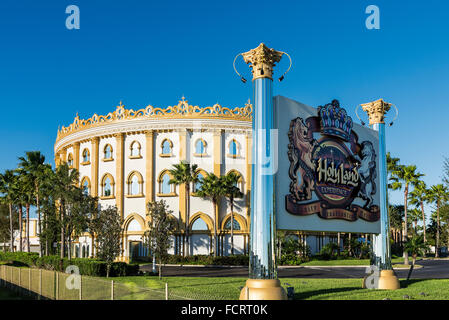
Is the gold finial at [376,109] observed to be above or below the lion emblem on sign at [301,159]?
above

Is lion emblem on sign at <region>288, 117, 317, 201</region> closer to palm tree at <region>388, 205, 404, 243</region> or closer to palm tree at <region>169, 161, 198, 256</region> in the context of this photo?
palm tree at <region>169, 161, 198, 256</region>

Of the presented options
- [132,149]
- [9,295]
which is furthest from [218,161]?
[9,295]

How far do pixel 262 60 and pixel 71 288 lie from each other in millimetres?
9707

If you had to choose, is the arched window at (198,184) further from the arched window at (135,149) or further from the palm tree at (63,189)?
the palm tree at (63,189)

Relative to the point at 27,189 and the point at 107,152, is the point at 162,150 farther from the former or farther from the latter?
the point at 27,189

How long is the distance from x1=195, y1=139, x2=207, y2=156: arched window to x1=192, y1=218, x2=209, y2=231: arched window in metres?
7.40

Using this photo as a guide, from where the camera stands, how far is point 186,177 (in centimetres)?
4941

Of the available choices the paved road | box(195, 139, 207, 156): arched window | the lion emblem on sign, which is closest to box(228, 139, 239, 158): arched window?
box(195, 139, 207, 156): arched window

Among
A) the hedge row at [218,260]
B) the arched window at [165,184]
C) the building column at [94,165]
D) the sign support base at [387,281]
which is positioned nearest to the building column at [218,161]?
the hedge row at [218,260]

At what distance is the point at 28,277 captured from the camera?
20.3 meters

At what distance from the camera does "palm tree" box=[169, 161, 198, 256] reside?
49.4 m

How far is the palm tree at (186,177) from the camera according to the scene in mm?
49406

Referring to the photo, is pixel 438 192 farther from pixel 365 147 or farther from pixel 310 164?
pixel 310 164

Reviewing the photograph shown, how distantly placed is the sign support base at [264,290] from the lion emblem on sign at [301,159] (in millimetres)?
3272
